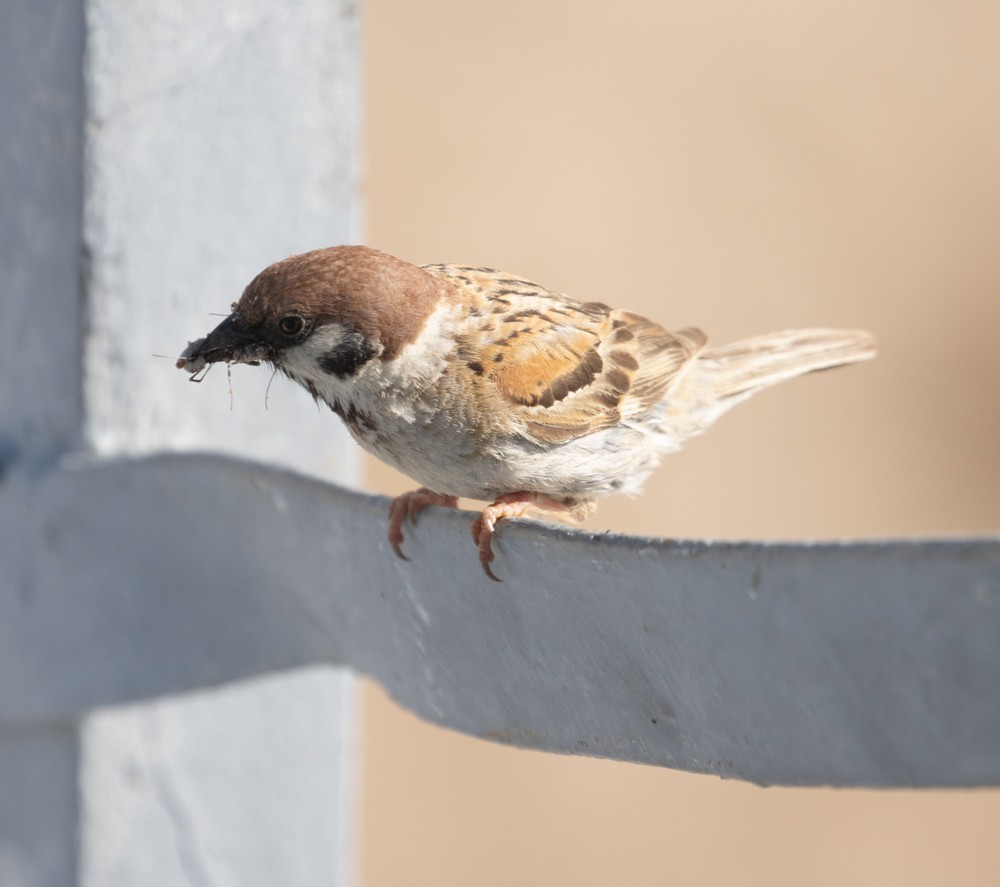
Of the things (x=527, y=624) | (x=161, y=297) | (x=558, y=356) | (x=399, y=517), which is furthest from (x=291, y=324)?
(x=527, y=624)

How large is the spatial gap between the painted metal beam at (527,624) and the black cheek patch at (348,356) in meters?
0.34

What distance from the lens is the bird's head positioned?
229 cm

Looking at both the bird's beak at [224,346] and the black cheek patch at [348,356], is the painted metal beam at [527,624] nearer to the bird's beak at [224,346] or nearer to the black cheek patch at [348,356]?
the bird's beak at [224,346]

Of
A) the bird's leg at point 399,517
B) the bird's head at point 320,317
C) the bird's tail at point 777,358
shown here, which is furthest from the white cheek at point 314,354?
the bird's tail at point 777,358

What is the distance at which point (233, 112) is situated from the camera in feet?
8.19

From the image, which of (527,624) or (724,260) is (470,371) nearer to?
(527,624)

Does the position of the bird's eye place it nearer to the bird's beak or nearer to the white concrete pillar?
the bird's beak

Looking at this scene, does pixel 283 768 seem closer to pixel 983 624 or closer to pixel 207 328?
pixel 207 328

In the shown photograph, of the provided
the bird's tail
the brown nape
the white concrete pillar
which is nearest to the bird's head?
the brown nape

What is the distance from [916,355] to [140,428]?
642cm

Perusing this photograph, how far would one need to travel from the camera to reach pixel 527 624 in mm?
1660

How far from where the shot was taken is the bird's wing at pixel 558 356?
2666 millimetres

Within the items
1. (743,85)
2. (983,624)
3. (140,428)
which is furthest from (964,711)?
(743,85)

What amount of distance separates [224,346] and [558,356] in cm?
79
